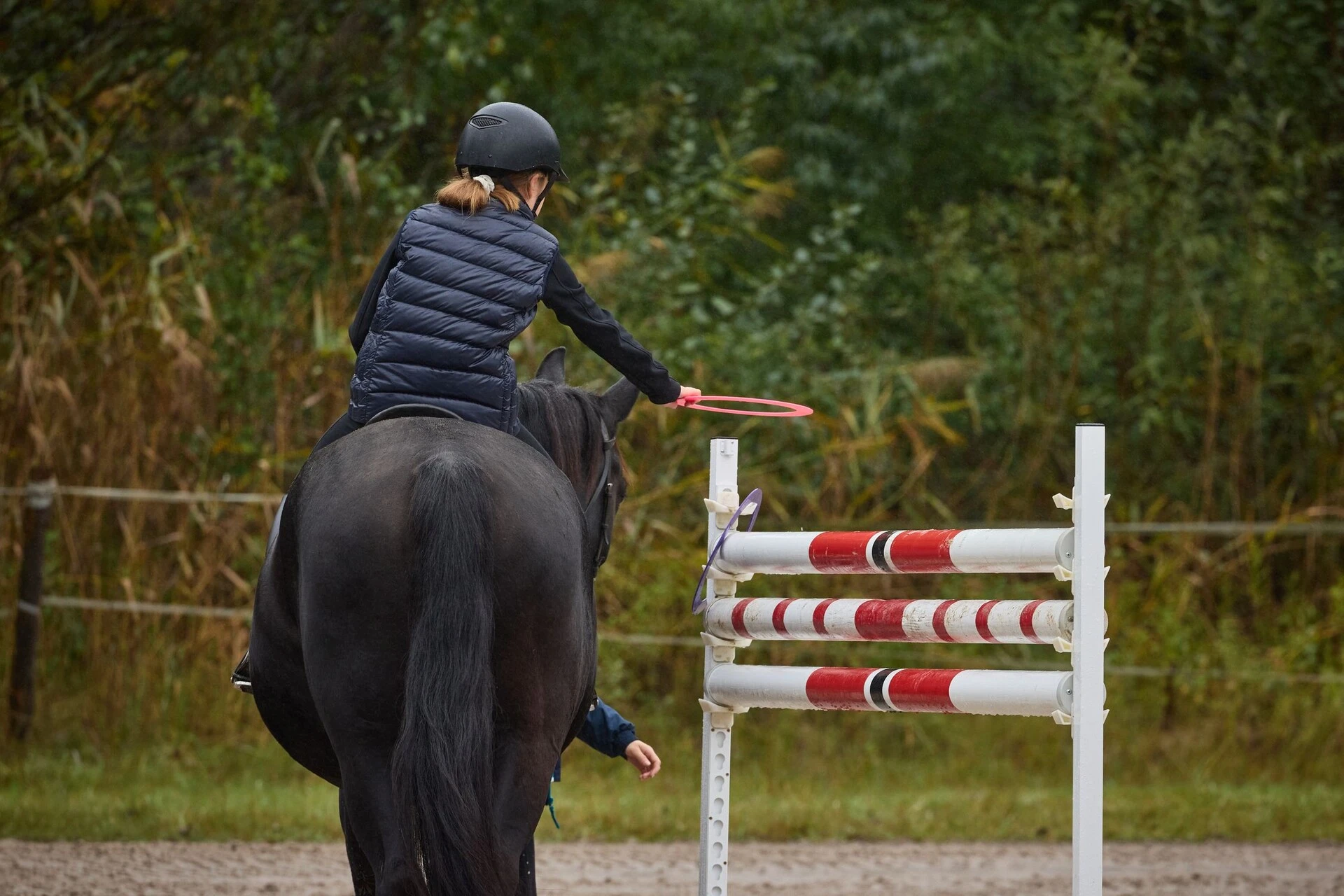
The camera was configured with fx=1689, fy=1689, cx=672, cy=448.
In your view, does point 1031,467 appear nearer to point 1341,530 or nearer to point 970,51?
point 1341,530

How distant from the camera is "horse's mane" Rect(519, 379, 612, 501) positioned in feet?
13.0

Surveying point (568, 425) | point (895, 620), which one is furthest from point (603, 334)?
point (895, 620)

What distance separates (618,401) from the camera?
422 cm

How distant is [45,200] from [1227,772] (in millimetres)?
7274

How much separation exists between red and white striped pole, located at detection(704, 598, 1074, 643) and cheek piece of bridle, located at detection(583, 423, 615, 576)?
20.9 inches

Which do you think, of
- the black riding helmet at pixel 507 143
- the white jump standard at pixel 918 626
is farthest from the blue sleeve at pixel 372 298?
the white jump standard at pixel 918 626

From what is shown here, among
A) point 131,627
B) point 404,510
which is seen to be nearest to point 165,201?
point 131,627

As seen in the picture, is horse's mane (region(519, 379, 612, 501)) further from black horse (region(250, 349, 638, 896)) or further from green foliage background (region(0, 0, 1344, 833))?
green foliage background (region(0, 0, 1344, 833))

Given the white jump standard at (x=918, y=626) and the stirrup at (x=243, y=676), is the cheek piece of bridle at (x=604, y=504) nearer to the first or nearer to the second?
the white jump standard at (x=918, y=626)

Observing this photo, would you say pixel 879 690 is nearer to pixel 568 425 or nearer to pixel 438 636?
pixel 568 425

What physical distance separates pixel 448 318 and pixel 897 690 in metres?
1.40

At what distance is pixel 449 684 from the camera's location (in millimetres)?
3014

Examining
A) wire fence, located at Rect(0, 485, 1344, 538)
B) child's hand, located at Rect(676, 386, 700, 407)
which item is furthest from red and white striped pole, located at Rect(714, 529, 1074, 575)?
wire fence, located at Rect(0, 485, 1344, 538)

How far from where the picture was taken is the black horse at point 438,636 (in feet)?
9.80
